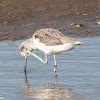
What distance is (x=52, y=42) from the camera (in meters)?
9.34

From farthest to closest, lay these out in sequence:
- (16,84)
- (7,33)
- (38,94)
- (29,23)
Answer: (29,23), (7,33), (16,84), (38,94)

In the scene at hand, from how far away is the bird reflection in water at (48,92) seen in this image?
25.2 ft

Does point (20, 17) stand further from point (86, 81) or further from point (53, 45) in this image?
point (86, 81)

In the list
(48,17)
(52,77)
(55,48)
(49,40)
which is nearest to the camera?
(52,77)

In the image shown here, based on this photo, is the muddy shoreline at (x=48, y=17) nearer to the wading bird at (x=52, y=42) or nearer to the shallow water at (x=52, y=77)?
the shallow water at (x=52, y=77)

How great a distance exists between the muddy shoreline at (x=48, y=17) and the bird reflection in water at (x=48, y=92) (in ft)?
15.4

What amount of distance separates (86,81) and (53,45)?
113 centimetres

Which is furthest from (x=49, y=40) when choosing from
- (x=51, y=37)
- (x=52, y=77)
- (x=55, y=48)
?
(x=52, y=77)

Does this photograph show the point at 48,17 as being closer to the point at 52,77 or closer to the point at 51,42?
the point at 51,42

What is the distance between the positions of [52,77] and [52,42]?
0.72 metres

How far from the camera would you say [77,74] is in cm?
909

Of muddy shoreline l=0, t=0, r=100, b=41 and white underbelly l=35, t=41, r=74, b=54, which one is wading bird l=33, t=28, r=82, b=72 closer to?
white underbelly l=35, t=41, r=74, b=54

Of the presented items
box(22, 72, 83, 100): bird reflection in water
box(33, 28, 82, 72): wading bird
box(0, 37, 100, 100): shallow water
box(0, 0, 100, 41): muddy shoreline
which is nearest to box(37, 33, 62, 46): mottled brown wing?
box(33, 28, 82, 72): wading bird

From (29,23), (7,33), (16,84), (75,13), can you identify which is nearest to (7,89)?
(16,84)
